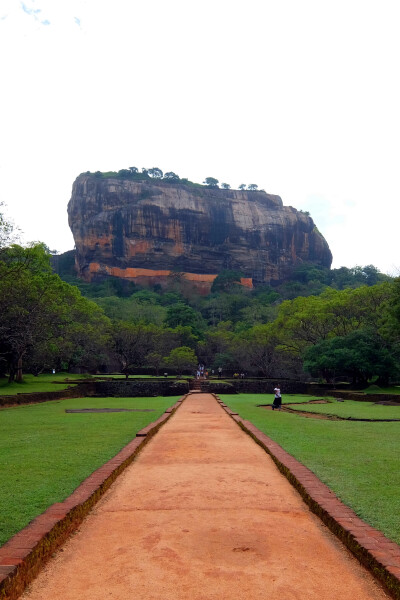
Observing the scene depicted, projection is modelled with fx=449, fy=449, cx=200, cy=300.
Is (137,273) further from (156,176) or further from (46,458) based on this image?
(46,458)

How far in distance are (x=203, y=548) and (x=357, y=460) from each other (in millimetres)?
3682

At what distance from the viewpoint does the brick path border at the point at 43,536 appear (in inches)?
116

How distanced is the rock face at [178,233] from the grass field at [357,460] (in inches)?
3359

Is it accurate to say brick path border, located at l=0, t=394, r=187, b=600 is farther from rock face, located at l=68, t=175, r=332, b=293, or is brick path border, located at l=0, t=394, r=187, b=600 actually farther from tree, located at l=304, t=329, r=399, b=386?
rock face, located at l=68, t=175, r=332, b=293

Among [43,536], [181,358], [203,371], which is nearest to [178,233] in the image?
[203,371]

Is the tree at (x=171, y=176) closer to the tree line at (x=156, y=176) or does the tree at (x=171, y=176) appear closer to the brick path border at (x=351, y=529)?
the tree line at (x=156, y=176)

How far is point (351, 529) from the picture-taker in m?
3.76

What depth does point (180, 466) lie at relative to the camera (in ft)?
21.8

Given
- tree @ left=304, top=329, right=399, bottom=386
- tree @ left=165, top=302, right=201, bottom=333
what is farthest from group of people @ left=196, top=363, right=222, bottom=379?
tree @ left=304, top=329, right=399, bottom=386

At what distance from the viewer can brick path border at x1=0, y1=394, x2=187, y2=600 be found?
9.65 ft

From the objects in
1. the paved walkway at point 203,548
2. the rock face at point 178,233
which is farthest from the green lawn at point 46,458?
the rock face at point 178,233

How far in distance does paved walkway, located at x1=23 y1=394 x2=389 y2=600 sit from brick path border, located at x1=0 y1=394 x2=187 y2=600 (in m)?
0.09

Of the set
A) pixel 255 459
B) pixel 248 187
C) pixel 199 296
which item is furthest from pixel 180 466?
pixel 248 187

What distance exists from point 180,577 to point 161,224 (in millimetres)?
94705
